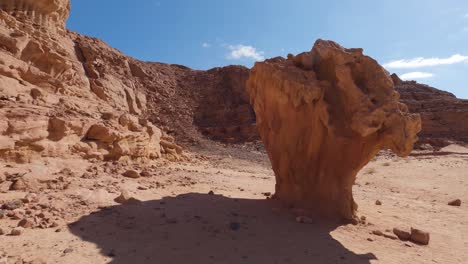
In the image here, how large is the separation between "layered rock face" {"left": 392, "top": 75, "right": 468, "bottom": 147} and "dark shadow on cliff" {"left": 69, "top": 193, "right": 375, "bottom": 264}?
32.2 m

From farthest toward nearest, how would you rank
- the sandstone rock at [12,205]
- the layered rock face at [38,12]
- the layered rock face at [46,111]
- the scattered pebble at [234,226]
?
the layered rock face at [38,12] < the layered rock face at [46,111] < the scattered pebble at [234,226] < the sandstone rock at [12,205]

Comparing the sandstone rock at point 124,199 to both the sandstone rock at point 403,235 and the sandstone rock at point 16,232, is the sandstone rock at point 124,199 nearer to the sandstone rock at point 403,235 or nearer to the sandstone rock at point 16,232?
the sandstone rock at point 16,232

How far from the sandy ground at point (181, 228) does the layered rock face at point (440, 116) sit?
3012cm

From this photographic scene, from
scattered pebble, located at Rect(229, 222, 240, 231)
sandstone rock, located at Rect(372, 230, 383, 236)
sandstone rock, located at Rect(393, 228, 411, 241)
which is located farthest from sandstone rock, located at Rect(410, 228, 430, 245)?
scattered pebble, located at Rect(229, 222, 240, 231)

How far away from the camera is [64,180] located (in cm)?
642

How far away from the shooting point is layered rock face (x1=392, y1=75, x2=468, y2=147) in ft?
110

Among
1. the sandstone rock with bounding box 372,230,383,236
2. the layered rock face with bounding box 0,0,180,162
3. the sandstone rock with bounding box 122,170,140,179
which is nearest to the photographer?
the sandstone rock with bounding box 372,230,383,236

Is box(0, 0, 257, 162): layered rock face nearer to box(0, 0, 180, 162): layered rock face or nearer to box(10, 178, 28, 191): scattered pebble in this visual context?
box(0, 0, 180, 162): layered rock face

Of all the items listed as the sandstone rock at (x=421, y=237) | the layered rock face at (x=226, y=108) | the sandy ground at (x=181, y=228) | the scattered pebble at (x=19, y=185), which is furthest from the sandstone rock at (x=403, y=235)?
the layered rock face at (x=226, y=108)

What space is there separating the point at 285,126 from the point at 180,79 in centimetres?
3540

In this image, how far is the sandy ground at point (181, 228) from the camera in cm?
402

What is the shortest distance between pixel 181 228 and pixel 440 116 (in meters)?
39.1

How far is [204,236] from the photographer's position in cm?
470

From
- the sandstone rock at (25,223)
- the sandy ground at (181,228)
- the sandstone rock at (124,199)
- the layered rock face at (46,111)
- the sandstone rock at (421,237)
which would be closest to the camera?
the sandy ground at (181,228)
